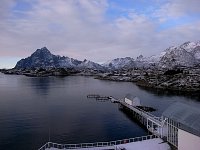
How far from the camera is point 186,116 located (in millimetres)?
44344

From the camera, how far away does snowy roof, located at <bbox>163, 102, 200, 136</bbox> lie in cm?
4091

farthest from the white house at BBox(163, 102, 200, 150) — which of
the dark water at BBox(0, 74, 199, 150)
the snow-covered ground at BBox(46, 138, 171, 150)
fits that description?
the dark water at BBox(0, 74, 199, 150)

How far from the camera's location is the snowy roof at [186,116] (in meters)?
40.9

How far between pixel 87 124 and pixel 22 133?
1787cm

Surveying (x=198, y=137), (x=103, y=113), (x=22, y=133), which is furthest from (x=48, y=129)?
(x=198, y=137)

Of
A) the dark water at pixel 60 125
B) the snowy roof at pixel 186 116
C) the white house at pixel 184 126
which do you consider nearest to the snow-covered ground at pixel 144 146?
the white house at pixel 184 126

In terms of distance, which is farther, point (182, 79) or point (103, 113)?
point (182, 79)

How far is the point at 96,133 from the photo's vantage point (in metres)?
67.4

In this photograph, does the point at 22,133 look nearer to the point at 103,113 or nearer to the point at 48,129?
the point at 48,129

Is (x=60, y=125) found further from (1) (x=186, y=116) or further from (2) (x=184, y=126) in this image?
(2) (x=184, y=126)

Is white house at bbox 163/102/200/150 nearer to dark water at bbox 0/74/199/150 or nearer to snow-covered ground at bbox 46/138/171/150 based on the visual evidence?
snow-covered ground at bbox 46/138/171/150

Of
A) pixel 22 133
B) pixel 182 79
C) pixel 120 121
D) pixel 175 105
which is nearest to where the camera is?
pixel 175 105

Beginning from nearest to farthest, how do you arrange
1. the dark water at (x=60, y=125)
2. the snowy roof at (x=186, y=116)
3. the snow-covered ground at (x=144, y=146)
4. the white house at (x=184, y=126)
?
the white house at (x=184, y=126) < the snowy roof at (x=186, y=116) < the snow-covered ground at (x=144, y=146) < the dark water at (x=60, y=125)

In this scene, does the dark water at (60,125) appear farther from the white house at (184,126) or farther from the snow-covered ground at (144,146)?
the white house at (184,126)
